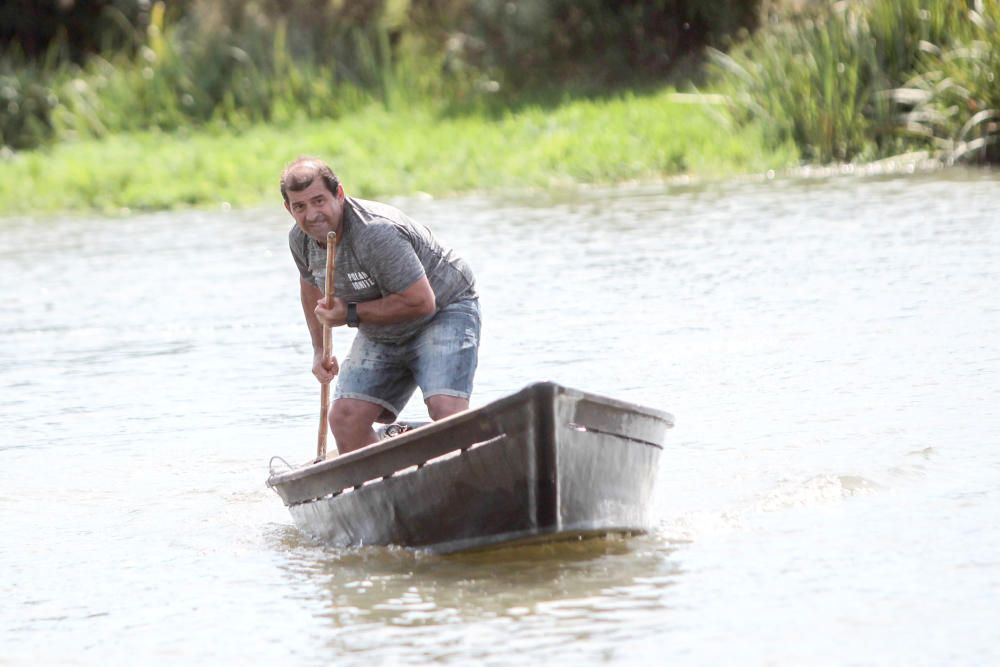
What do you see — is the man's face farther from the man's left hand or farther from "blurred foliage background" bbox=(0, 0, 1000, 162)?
"blurred foliage background" bbox=(0, 0, 1000, 162)

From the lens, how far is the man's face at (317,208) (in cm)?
768

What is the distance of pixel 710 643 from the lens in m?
6.09

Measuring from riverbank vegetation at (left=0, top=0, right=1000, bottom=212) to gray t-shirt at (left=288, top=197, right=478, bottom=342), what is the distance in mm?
12848

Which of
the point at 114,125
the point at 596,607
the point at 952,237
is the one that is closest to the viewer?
the point at 596,607

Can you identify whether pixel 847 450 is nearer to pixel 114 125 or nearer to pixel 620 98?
pixel 620 98

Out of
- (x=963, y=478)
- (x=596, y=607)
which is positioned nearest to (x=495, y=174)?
(x=963, y=478)

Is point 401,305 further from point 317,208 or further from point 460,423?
point 460,423

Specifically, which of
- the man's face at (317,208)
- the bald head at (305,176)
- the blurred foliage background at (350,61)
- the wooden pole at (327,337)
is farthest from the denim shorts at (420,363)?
the blurred foliage background at (350,61)

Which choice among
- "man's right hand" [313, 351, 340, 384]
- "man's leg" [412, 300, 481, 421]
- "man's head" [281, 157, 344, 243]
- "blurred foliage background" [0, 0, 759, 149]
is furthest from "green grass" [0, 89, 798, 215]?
"man's head" [281, 157, 344, 243]

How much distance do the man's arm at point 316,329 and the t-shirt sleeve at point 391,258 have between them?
1.74 feet

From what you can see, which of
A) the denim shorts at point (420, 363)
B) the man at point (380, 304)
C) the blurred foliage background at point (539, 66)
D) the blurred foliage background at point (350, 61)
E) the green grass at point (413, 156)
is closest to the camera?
the man at point (380, 304)

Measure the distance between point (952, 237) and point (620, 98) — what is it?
9.27m

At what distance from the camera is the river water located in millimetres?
6473

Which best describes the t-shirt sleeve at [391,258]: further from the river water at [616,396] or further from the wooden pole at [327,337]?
the river water at [616,396]
